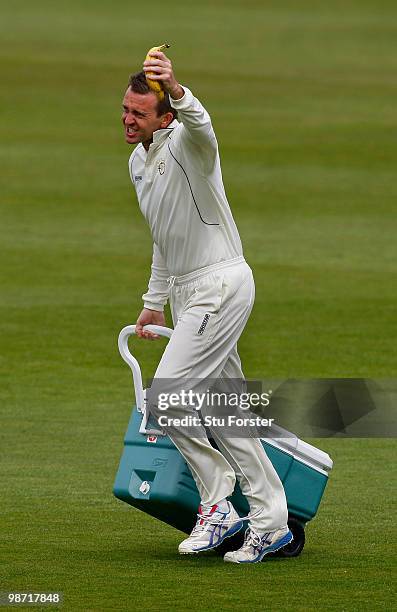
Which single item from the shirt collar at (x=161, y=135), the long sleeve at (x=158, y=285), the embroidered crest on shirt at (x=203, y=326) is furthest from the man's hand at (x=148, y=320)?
the shirt collar at (x=161, y=135)

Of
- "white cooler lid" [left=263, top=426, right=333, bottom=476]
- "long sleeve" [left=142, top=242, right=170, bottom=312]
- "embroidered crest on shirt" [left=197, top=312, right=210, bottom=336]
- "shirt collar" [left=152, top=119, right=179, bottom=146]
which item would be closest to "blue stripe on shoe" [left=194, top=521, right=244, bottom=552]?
"white cooler lid" [left=263, top=426, right=333, bottom=476]

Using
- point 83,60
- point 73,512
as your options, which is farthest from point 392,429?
point 83,60

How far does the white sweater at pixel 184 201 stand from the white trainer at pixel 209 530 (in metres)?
1.05

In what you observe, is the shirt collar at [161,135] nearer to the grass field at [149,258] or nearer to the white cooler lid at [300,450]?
the white cooler lid at [300,450]

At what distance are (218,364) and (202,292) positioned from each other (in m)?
0.32

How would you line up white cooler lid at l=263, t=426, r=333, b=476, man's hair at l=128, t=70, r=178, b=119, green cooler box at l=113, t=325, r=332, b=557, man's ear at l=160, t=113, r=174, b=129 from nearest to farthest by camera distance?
man's hair at l=128, t=70, r=178, b=119
man's ear at l=160, t=113, r=174, b=129
green cooler box at l=113, t=325, r=332, b=557
white cooler lid at l=263, t=426, r=333, b=476

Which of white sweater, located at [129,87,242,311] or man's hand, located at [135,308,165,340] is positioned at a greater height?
white sweater, located at [129,87,242,311]

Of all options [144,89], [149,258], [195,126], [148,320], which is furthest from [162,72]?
[149,258]

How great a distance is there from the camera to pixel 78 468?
968 cm

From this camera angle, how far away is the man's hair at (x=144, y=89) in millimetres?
6914

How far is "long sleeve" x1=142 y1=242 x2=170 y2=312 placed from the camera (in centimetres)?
741

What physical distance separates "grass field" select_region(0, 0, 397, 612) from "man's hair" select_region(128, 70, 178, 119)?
6.42 ft

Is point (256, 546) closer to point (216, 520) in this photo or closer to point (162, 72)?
point (216, 520)

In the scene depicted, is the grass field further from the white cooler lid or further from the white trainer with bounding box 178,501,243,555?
the white cooler lid
